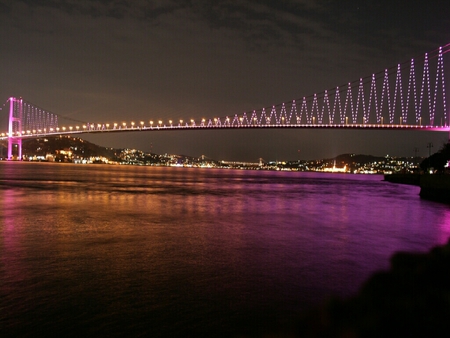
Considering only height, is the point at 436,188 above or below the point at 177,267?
above

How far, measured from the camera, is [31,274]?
6.39 metres

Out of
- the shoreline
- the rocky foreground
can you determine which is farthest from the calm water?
the shoreline

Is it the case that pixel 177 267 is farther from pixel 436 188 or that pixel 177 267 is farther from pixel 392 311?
pixel 436 188

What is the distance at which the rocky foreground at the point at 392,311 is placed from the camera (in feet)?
8.09

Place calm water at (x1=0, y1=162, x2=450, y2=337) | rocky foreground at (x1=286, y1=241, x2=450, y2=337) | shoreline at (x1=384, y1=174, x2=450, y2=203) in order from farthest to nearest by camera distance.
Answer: shoreline at (x1=384, y1=174, x2=450, y2=203) → calm water at (x1=0, y1=162, x2=450, y2=337) → rocky foreground at (x1=286, y1=241, x2=450, y2=337)

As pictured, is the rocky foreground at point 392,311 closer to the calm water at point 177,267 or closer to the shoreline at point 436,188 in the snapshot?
the calm water at point 177,267

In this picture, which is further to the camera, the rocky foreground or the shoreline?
the shoreline

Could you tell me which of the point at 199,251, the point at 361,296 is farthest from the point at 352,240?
the point at 361,296

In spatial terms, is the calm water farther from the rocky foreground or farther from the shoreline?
the shoreline

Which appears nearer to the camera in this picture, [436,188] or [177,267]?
[177,267]

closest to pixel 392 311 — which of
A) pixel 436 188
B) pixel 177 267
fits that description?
pixel 177 267

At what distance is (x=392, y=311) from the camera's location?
8.91ft

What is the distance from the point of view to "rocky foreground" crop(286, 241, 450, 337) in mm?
2467

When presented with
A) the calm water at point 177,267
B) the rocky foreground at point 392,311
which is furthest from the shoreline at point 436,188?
the rocky foreground at point 392,311
